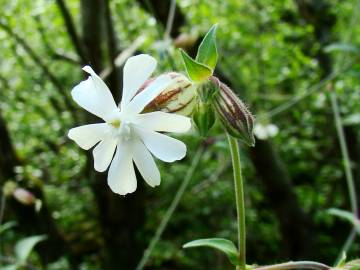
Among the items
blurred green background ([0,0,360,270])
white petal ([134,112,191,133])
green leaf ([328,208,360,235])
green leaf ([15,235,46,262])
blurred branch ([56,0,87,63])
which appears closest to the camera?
white petal ([134,112,191,133])

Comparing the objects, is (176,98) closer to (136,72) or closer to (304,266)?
(136,72)

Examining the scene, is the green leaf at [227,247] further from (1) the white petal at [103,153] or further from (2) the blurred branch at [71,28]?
(2) the blurred branch at [71,28]

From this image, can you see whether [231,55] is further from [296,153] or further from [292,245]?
[292,245]

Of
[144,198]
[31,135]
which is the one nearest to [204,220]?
[144,198]

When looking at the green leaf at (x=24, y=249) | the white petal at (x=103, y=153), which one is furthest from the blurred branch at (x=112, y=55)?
the white petal at (x=103, y=153)

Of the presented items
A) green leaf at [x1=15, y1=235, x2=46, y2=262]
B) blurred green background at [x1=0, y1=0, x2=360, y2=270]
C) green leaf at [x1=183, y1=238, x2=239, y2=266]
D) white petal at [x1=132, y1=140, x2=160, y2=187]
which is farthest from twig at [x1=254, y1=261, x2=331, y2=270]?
blurred green background at [x1=0, y1=0, x2=360, y2=270]

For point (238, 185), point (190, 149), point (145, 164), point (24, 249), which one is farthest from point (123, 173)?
point (190, 149)

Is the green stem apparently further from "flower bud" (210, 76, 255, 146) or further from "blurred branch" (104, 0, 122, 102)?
"blurred branch" (104, 0, 122, 102)
